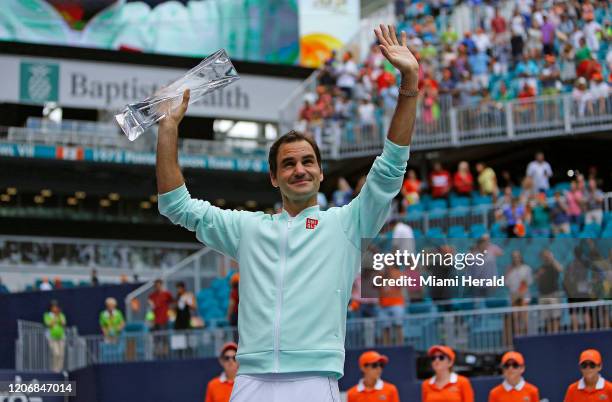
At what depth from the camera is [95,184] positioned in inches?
1272

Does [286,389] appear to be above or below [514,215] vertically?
below

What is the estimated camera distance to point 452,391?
1196 centimetres

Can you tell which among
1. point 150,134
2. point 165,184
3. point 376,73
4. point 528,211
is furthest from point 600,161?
point 165,184

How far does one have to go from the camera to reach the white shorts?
400cm

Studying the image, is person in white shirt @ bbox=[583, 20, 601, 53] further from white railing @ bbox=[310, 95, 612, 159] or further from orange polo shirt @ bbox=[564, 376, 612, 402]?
orange polo shirt @ bbox=[564, 376, 612, 402]

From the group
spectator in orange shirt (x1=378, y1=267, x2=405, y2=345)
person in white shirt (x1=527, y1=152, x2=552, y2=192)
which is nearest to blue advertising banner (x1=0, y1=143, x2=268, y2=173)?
person in white shirt (x1=527, y1=152, x2=552, y2=192)

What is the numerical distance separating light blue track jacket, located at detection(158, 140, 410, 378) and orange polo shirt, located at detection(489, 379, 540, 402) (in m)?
8.17

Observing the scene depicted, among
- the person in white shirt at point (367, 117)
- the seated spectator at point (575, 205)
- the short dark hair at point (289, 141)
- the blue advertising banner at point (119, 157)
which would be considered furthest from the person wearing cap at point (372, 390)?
the blue advertising banner at point (119, 157)

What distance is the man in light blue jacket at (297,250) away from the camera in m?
4.04

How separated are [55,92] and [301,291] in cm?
2964

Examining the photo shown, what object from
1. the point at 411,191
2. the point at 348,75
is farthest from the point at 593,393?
the point at 348,75

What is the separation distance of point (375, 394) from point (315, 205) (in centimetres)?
836

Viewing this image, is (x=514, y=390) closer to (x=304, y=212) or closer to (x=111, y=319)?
(x=304, y=212)

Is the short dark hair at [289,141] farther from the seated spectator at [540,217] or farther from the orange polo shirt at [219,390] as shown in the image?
the seated spectator at [540,217]
